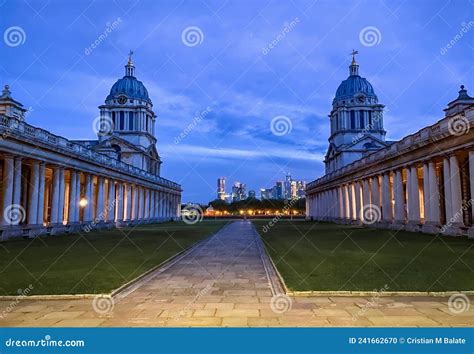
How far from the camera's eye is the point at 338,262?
16719 mm

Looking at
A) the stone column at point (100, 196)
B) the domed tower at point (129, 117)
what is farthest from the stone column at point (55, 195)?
the domed tower at point (129, 117)

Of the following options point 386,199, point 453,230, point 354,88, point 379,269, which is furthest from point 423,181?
point 354,88

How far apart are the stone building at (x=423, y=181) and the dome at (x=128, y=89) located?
58141mm

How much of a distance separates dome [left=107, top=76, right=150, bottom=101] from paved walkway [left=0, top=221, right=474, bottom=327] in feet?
307

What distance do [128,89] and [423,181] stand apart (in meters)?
80.1

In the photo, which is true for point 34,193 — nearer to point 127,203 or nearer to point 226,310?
point 127,203

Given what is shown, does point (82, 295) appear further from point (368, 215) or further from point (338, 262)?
point (368, 215)

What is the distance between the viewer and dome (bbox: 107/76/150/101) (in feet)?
Result: 325

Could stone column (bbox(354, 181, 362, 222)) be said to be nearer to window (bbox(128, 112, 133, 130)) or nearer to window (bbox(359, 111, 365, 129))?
window (bbox(359, 111, 365, 129))

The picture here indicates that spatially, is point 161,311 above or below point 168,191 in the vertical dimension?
below

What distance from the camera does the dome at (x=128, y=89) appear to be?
9916cm

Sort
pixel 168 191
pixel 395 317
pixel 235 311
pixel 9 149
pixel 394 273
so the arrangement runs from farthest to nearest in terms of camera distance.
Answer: pixel 168 191
pixel 9 149
pixel 394 273
pixel 235 311
pixel 395 317

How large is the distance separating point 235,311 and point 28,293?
6.17m

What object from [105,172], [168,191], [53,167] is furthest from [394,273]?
[168,191]
